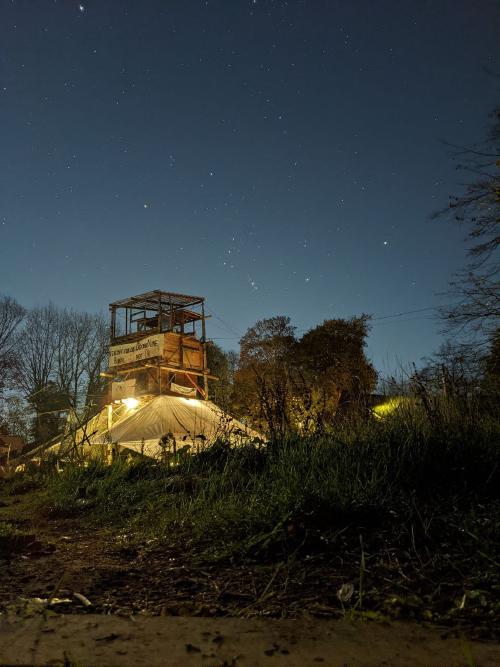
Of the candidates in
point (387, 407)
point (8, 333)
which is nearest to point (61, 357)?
point (8, 333)

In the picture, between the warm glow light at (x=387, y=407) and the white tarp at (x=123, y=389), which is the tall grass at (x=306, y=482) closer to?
the warm glow light at (x=387, y=407)

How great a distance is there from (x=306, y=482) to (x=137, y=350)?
2077cm

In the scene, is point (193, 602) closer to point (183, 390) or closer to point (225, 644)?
point (225, 644)

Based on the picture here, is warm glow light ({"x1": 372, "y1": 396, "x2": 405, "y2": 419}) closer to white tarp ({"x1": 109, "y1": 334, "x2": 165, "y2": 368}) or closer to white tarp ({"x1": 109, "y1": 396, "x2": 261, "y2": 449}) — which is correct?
white tarp ({"x1": 109, "y1": 396, "x2": 261, "y2": 449})

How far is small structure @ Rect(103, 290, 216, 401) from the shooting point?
2241 centimetres

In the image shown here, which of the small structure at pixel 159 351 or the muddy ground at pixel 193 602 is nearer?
the muddy ground at pixel 193 602

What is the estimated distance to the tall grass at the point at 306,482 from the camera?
284 cm

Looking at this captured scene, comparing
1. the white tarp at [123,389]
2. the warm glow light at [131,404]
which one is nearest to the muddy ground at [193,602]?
the warm glow light at [131,404]

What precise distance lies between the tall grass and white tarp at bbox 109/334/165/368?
16.6 metres

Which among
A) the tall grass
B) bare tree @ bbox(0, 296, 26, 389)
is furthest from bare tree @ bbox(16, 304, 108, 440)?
the tall grass

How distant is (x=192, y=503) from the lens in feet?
12.5

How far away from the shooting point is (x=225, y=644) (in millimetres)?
1379

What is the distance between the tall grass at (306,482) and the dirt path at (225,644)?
105 centimetres

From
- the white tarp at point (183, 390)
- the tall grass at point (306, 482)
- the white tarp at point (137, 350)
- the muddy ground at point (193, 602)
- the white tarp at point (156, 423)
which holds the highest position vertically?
the white tarp at point (137, 350)
